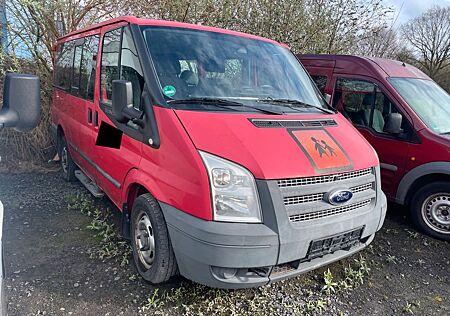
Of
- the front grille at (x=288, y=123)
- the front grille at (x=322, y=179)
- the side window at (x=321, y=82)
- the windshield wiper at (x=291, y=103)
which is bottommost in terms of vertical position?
the front grille at (x=322, y=179)

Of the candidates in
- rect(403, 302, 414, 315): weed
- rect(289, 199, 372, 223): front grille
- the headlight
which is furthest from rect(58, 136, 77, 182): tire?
rect(403, 302, 414, 315): weed

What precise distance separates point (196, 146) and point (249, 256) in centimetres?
82

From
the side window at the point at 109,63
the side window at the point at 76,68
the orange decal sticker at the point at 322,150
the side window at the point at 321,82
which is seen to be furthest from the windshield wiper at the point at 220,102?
the side window at the point at 321,82

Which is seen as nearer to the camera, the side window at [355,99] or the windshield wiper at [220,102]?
the windshield wiper at [220,102]

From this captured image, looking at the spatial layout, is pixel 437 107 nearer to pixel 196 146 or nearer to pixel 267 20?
pixel 196 146

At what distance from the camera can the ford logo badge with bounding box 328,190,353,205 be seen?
255 cm

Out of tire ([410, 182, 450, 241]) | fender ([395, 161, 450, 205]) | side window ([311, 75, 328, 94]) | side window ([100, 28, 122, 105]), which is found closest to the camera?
side window ([100, 28, 122, 105])

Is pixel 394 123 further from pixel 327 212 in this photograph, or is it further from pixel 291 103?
pixel 327 212

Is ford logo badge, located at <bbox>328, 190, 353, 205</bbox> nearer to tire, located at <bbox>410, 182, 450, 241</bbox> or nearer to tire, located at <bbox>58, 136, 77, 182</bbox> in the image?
tire, located at <bbox>410, 182, 450, 241</bbox>

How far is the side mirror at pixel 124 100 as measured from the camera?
2783 millimetres

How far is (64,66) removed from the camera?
17.7 ft

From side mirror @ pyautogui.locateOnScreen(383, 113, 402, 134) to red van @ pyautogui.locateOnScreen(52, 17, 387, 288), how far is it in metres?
1.24

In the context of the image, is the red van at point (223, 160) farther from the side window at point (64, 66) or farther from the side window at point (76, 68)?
the side window at point (64, 66)

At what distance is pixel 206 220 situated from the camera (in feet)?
7.49
